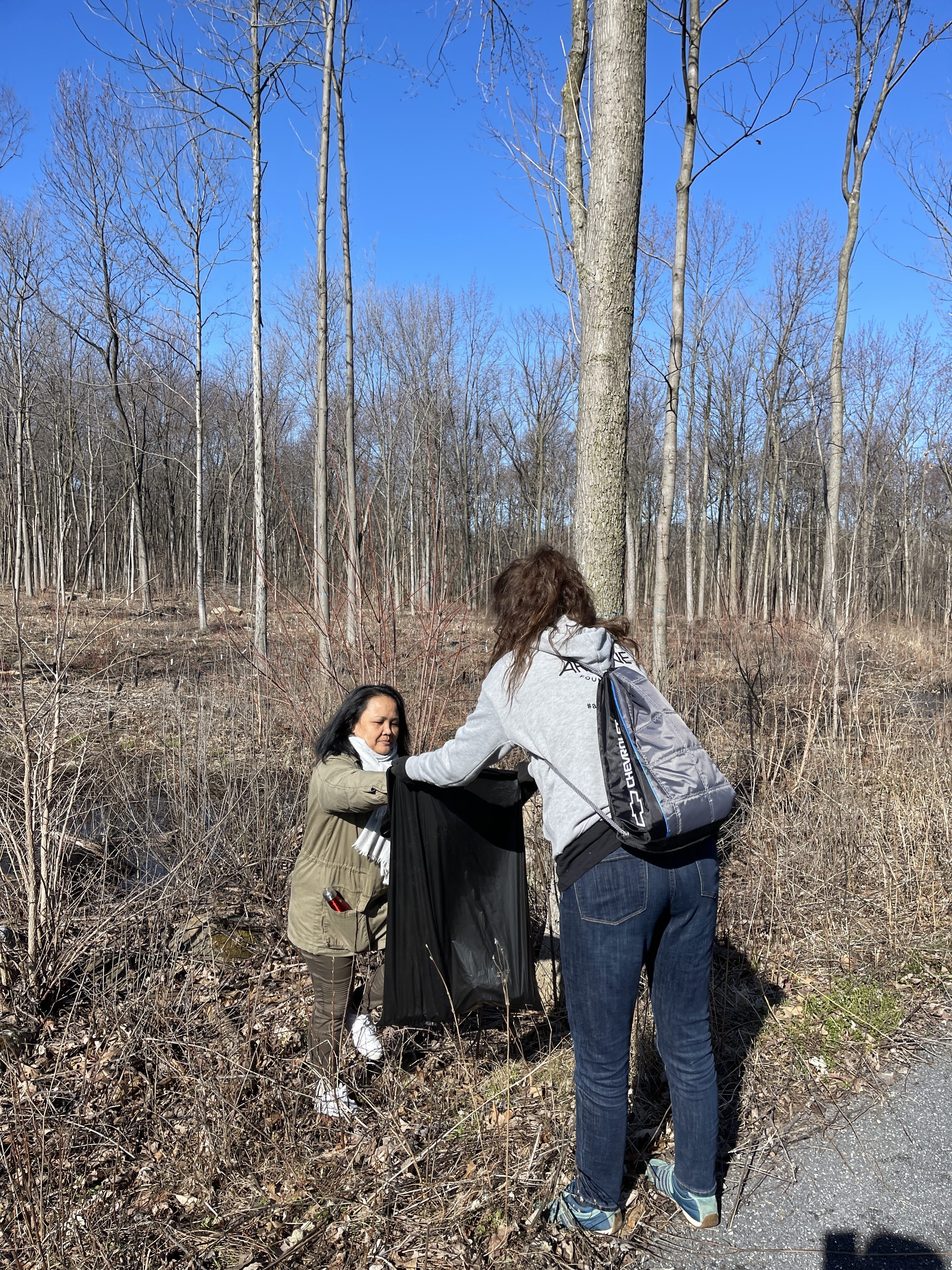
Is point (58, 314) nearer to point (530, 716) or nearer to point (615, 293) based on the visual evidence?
point (615, 293)

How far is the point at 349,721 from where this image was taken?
2994 millimetres

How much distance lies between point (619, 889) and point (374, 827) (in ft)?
3.64

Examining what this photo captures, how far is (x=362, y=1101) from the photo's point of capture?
9.77 ft

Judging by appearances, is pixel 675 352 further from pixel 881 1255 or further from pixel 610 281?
pixel 881 1255

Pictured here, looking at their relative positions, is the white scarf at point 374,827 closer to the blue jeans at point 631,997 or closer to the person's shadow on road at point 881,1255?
the blue jeans at point 631,997

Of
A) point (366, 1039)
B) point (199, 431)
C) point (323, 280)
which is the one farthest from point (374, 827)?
point (199, 431)

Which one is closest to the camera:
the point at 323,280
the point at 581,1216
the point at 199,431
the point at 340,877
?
the point at 581,1216

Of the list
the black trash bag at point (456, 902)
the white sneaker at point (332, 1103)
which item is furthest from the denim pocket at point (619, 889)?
the white sneaker at point (332, 1103)

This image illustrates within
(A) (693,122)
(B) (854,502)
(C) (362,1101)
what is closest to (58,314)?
(A) (693,122)

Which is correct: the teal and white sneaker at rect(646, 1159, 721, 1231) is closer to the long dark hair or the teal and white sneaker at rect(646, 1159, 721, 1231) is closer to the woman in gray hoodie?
the woman in gray hoodie

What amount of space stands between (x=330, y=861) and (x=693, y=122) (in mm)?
6030

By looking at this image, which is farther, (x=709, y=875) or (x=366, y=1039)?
(x=366, y=1039)

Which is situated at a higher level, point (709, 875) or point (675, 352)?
point (675, 352)

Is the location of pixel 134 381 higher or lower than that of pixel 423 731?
higher
